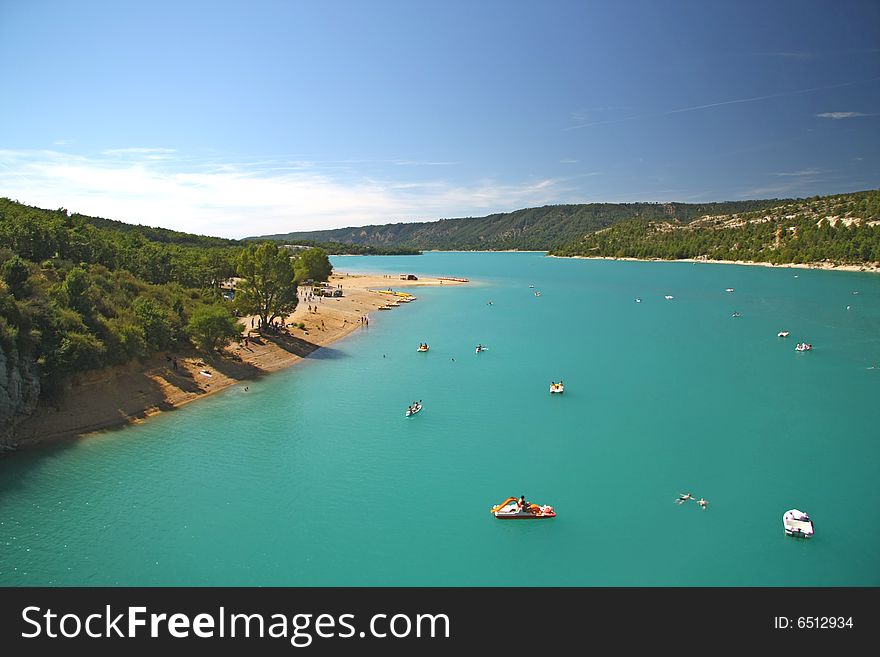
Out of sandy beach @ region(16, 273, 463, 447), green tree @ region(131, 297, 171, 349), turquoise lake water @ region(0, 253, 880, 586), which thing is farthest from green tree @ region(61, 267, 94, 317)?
turquoise lake water @ region(0, 253, 880, 586)

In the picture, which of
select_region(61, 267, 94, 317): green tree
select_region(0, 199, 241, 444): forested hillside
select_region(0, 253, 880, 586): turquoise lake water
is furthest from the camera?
select_region(61, 267, 94, 317): green tree

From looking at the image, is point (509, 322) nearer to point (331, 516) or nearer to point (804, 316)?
point (804, 316)

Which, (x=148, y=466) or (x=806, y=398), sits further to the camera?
(x=806, y=398)

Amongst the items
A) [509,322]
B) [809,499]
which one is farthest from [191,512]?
[509,322]

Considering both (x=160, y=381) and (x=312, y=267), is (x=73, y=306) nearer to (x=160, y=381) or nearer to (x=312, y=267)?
(x=160, y=381)

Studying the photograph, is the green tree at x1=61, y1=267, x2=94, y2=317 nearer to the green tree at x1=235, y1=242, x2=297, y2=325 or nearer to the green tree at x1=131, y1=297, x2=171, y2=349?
the green tree at x1=131, y1=297, x2=171, y2=349
